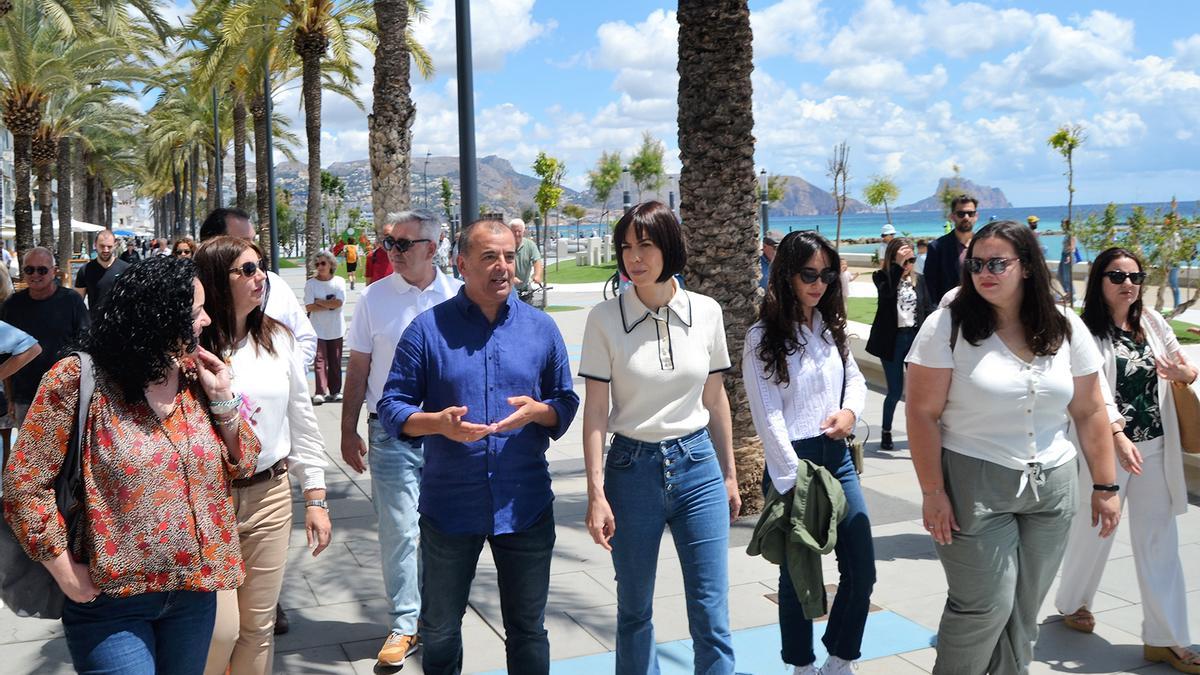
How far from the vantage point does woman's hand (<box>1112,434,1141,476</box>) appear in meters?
4.13

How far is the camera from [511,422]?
3.32m

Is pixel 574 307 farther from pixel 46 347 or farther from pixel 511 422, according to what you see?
pixel 511 422

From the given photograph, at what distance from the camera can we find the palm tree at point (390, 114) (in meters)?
11.6

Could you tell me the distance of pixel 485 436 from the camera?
11.0 ft

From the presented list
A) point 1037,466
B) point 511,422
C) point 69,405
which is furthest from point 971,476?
point 69,405

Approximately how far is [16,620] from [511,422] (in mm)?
3406

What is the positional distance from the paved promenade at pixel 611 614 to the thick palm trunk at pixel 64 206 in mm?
27170

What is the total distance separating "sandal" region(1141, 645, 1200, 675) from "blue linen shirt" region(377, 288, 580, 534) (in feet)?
9.05

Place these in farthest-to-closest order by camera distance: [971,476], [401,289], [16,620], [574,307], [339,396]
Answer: [574,307] < [339,396] < [16,620] < [401,289] < [971,476]

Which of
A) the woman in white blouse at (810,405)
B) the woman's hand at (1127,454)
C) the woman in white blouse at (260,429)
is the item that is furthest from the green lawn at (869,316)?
the woman in white blouse at (260,429)

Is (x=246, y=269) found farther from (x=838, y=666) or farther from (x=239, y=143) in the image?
(x=239, y=143)

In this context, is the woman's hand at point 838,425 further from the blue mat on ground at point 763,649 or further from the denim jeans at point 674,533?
the blue mat on ground at point 763,649

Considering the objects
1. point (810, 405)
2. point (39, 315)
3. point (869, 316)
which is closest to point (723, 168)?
point (810, 405)

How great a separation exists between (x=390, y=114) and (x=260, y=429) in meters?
8.80
